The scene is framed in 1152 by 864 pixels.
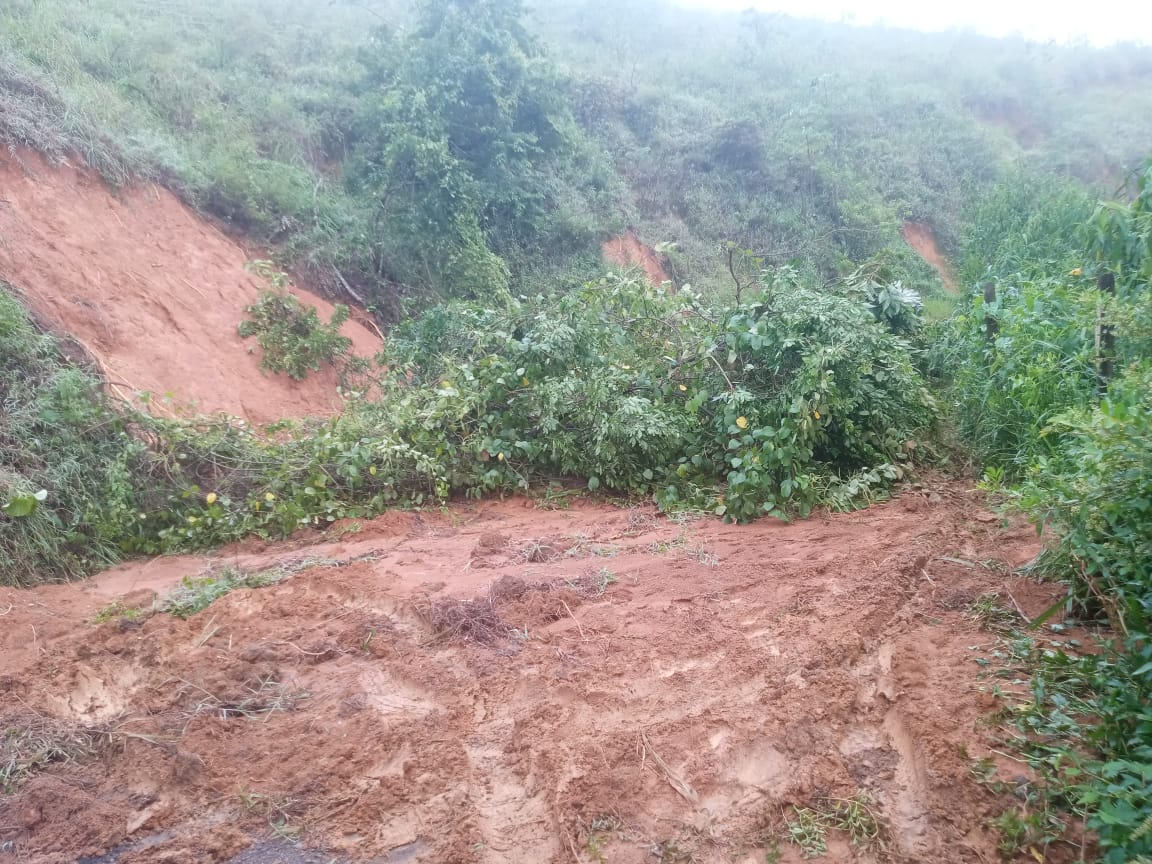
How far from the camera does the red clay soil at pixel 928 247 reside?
14.4m

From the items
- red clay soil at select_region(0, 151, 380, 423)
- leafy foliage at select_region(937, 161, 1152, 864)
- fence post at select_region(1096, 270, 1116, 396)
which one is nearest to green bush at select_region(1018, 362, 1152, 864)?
leafy foliage at select_region(937, 161, 1152, 864)

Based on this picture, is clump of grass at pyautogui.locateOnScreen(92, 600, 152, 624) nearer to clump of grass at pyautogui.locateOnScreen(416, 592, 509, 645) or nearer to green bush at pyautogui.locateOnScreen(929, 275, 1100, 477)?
clump of grass at pyautogui.locateOnScreen(416, 592, 509, 645)

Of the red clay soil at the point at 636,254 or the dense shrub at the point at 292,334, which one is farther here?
the red clay soil at the point at 636,254

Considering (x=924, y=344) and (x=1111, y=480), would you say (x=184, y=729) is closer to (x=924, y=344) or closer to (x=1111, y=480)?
(x=1111, y=480)

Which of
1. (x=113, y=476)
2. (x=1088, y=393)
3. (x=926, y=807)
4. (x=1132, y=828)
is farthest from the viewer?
(x=113, y=476)

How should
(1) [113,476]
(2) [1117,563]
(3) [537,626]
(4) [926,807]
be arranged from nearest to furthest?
(4) [926,807]
(2) [1117,563]
(3) [537,626]
(1) [113,476]

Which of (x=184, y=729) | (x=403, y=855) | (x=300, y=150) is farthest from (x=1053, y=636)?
(x=300, y=150)

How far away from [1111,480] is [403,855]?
9.41 ft

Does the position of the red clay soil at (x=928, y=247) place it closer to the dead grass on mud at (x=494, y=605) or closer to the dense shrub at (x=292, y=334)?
the dense shrub at (x=292, y=334)

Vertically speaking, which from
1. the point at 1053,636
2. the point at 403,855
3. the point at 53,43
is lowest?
the point at 403,855

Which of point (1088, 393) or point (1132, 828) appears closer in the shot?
point (1132, 828)

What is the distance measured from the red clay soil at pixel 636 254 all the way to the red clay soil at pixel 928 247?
5.13 m

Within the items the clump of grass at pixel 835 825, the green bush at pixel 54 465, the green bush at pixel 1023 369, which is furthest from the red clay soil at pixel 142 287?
the green bush at pixel 1023 369

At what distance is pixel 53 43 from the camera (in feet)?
29.7
